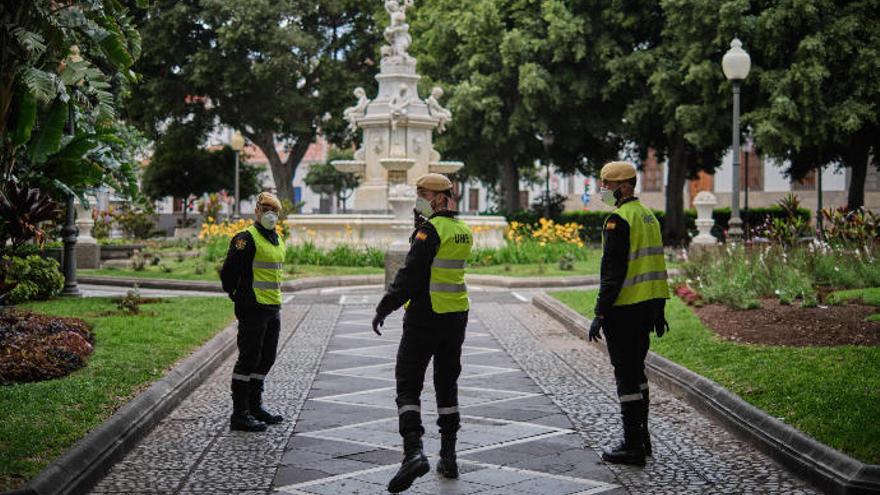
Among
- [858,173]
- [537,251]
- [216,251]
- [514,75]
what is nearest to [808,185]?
[858,173]

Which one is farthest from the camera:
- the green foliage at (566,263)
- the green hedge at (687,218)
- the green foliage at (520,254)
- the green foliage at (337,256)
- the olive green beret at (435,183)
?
the green hedge at (687,218)

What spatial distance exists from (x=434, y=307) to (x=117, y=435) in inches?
90.8

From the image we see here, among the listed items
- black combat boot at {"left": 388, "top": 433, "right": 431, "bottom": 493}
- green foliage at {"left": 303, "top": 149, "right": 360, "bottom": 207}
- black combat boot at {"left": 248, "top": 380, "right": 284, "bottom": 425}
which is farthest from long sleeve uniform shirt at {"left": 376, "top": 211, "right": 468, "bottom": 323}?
green foliage at {"left": 303, "top": 149, "right": 360, "bottom": 207}

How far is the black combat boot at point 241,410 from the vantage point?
27.0ft

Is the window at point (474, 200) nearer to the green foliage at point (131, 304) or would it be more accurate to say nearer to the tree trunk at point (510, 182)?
the tree trunk at point (510, 182)

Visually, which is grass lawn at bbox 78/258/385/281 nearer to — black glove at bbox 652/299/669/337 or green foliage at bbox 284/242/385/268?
green foliage at bbox 284/242/385/268

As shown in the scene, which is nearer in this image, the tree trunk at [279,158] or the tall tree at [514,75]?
the tall tree at [514,75]

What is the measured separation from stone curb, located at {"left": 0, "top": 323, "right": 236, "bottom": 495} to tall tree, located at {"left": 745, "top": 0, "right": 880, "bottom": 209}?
22.9 metres

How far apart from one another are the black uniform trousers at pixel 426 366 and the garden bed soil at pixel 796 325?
16.3 feet

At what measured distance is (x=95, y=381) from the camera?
900 centimetres

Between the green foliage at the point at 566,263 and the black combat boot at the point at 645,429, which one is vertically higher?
the green foliage at the point at 566,263

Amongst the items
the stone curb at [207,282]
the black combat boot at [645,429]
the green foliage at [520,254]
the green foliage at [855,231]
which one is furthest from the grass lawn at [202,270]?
the black combat boot at [645,429]

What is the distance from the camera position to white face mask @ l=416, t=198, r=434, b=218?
22.6 ft

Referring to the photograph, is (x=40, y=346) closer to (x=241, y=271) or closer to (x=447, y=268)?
(x=241, y=271)
